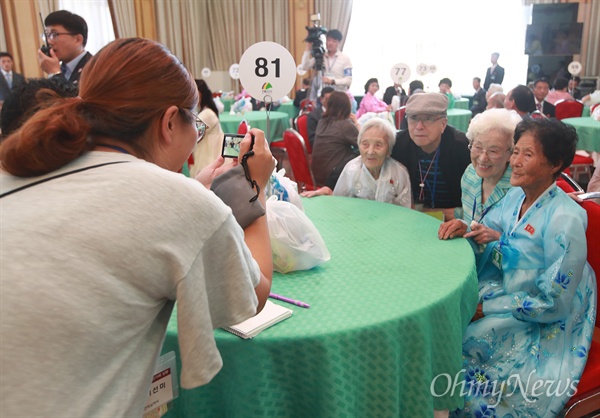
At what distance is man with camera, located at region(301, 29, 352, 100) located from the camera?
23.2 ft

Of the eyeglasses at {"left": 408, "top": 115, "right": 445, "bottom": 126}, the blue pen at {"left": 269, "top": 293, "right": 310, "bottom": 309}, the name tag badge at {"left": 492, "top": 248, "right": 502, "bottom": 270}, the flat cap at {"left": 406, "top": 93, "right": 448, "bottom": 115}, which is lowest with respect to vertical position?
the name tag badge at {"left": 492, "top": 248, "right": 502, "bottom": 270}

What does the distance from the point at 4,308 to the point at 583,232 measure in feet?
5.11

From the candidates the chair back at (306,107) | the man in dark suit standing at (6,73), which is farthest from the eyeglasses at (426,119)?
the man in dark suit standing at (6,73)

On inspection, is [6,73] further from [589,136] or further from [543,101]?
[589,136]

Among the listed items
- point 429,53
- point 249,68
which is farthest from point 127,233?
point 429,53

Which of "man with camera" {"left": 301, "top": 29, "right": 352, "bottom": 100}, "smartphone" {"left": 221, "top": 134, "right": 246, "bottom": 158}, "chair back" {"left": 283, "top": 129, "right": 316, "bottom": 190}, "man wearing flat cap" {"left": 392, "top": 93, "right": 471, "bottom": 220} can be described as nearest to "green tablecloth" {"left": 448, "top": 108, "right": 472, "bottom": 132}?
"man with camera" {"left": 301, "top": 29, "right": 352, "bottom": 100}

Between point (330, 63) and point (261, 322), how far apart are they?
648cm

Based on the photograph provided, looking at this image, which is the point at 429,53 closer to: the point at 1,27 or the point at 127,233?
the point at 1,27

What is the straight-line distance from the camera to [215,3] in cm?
1096

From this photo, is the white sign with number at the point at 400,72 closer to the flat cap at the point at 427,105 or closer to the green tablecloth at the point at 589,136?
the green tablecloth at the point at 589,136

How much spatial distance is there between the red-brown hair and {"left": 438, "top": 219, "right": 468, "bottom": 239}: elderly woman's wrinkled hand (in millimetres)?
1242

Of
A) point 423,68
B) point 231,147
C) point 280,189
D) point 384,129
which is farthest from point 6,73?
point 231,147

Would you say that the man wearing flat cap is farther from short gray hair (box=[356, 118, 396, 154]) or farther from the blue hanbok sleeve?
the blue hanbok sleeve

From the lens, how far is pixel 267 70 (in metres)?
2.04
